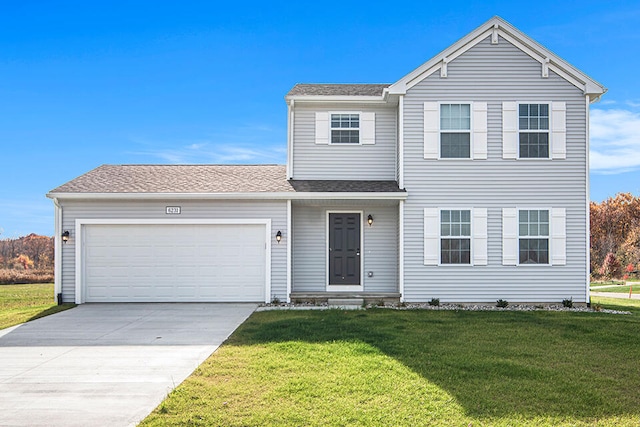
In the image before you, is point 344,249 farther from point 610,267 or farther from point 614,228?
point 614,228

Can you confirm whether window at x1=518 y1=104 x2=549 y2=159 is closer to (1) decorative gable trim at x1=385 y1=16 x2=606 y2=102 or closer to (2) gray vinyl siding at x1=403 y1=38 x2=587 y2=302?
(2) gray vinyl siding at x1=403 y1=38 x2=587 y2=302

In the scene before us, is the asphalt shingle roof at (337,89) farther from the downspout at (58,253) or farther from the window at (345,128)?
the downspout at (58,253)

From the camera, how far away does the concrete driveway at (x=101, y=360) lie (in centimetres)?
496

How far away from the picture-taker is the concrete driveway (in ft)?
16.3

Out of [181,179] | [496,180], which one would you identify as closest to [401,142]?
[496,180]

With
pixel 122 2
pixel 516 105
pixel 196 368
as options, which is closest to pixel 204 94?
pixel 122 2

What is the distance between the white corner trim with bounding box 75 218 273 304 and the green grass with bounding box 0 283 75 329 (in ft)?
2.16

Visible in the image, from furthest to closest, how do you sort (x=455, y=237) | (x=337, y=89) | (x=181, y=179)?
1. (x=337, y=89)
2. (x=181, y=179)
3. (x=455, y=237)

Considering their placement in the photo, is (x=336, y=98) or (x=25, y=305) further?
(x=25, y=305)

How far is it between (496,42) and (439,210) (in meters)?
4.66

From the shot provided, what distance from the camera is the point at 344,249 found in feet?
45.1

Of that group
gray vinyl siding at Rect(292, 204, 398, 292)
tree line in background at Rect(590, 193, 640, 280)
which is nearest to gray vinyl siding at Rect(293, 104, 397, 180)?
gray vinyl siding at Rect(292, 204, 398, 292)

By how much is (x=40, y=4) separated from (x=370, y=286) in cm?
1365

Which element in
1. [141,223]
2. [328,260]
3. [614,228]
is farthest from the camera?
[614,228]
